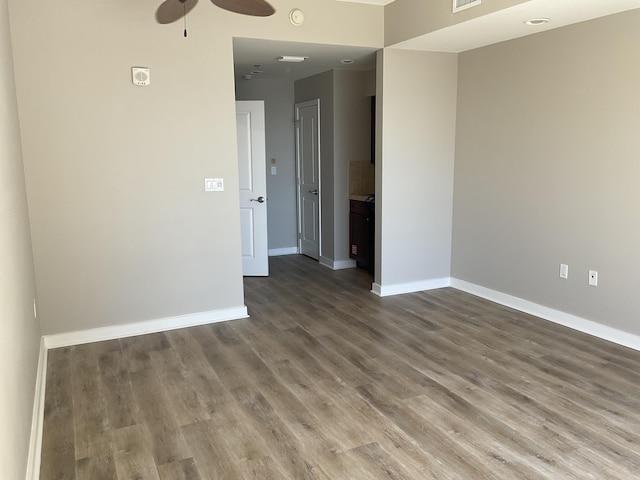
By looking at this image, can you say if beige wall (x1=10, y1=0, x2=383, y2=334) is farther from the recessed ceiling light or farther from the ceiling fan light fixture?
the recessed ceiling light

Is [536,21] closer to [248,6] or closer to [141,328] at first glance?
[248,6]

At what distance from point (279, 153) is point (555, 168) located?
3872 mm

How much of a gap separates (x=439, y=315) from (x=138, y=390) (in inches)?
104

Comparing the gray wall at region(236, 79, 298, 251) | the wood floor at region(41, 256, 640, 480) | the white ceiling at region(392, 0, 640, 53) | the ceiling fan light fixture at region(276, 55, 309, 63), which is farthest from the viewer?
the gray wall at region(236, 79, 298, 251)

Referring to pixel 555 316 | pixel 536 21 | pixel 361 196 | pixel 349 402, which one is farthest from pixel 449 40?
pixel 349 402

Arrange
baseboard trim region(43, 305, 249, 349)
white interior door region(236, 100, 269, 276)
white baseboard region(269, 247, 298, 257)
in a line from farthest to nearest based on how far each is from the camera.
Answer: white baseboard region(269, 247, 298, 257), white interior door region(236, 100, 269, 276), baseboard trim region(43, 305, 249, 349)

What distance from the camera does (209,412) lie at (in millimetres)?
2930

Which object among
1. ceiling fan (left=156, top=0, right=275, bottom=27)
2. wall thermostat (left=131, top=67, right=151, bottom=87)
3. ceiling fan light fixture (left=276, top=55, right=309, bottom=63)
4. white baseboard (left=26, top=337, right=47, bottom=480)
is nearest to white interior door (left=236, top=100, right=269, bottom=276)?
ceiling fan light fixture (left=276, top=55, right=309, bottom=63)

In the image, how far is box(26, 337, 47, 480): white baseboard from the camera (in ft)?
7.48

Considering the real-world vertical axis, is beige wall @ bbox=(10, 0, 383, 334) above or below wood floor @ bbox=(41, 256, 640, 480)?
above

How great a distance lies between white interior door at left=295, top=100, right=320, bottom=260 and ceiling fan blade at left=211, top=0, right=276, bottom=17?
3.62 meters

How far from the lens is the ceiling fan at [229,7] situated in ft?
9.03

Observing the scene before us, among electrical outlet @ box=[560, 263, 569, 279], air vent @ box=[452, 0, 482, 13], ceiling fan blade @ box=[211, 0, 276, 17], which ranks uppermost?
air vent @ box=[452, 0, 482, 13]

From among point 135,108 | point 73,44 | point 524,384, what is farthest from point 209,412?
point 73,44
